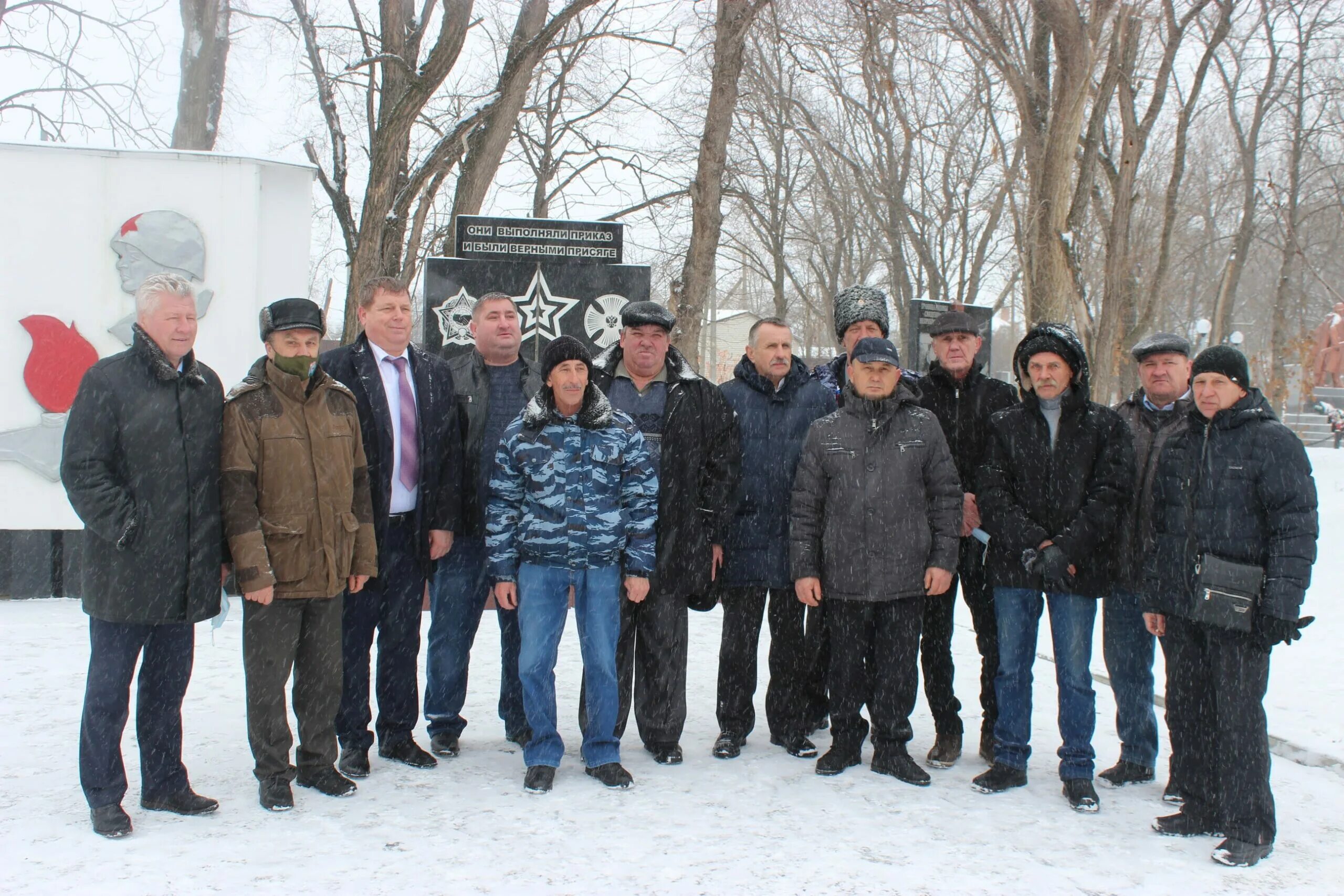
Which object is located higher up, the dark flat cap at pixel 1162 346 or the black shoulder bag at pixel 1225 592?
the dark flat cap at pixel 1162 346

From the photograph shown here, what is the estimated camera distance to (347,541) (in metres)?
4.30

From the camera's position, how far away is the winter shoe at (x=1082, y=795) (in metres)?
4.33

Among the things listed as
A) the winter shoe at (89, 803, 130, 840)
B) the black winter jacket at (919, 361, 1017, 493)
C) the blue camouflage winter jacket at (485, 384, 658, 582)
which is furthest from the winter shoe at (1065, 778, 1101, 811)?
the winter shoe at (89, 803, 130, 840)

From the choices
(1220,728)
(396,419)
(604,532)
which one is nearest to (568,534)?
(604,532)

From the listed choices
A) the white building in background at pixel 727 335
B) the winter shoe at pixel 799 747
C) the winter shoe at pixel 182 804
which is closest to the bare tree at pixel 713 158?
the winter shoe at pixel 799 747

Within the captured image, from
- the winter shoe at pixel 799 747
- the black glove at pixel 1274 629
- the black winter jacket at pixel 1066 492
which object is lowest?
the winter shoe at pixel 799 747

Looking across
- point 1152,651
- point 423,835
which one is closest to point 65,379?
point 423,835

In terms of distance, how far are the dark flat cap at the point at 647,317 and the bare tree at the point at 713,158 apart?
5.00m

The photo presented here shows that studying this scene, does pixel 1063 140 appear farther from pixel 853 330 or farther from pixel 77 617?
pixel 77 617

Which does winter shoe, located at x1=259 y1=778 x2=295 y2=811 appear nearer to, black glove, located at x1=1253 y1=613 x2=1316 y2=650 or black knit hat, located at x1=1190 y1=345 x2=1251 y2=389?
black glove, located at x1=1253 y1=613 x2=1316 y2=650

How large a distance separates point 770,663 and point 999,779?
1.14m

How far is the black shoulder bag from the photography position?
3850 millimetres

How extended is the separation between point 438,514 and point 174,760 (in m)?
1.41

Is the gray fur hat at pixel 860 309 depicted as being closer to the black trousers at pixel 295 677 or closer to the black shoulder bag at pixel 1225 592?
the black shoulder bag at pixel 1225 592
